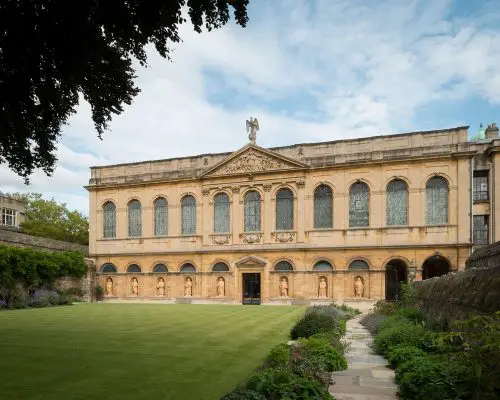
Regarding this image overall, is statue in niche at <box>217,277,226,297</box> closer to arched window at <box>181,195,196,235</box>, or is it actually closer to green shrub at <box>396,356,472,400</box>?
arched window at <box>181,195,196,235</box>

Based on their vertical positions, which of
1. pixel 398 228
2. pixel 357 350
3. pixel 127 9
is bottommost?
pixel 357 350

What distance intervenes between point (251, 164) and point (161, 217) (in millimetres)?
9544

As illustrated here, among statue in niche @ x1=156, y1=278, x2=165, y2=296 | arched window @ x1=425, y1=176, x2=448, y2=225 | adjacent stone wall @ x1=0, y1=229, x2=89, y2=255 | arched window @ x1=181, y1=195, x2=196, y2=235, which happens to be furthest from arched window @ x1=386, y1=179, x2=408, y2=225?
adjacent stone wall @ x1=0, y1=229, x2=89, y2=255

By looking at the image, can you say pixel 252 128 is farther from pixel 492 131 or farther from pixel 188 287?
pixel 492 131

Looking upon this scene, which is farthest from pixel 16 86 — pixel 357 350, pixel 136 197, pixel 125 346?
pixel 136 197

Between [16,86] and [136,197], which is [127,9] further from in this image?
[136,197]

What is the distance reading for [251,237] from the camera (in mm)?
35469

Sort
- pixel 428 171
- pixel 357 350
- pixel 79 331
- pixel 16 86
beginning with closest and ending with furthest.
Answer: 1. pixel 16 86
2. pixel 357 350
3. pixel 79 331
4. pixel 428 171

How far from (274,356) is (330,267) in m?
24.2

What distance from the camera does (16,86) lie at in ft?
34.0

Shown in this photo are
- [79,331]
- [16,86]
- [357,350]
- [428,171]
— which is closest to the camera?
[16,86]

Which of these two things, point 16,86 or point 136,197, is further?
point 136,197

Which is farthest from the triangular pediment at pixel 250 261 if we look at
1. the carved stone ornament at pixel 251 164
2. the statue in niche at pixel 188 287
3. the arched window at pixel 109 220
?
the arched window at pixel 109 220

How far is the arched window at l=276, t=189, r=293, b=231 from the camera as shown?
34869 mm
